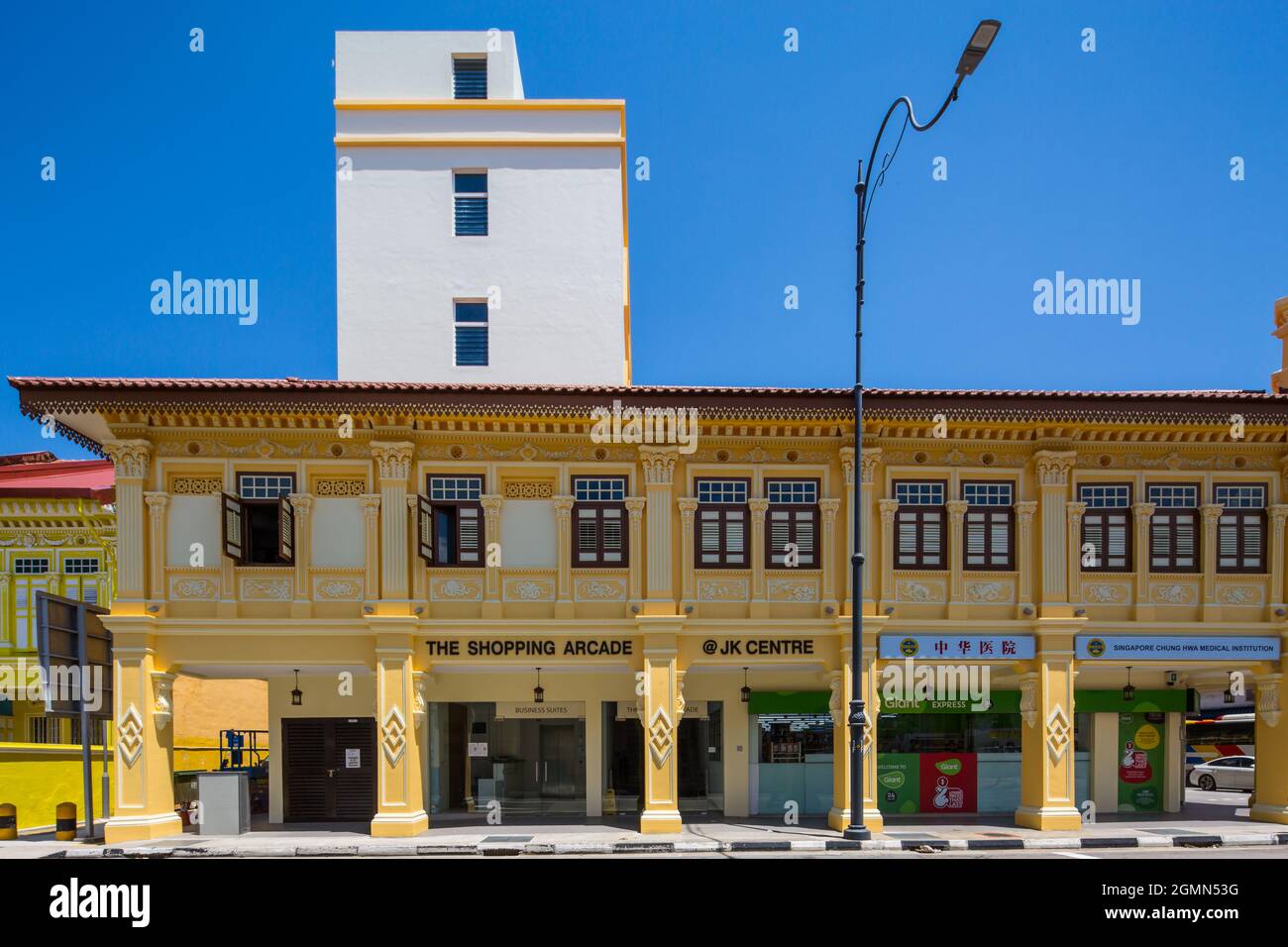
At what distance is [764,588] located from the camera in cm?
1784

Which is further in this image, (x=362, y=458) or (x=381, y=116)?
(x=381, y=116)

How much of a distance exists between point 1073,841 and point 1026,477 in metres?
7.16

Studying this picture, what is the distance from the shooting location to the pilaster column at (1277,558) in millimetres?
18031

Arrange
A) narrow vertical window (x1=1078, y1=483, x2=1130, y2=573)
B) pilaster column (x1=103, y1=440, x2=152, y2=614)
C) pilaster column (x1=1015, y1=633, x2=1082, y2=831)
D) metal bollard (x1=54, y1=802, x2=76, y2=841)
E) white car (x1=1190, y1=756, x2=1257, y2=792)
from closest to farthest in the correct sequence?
metal bollard (x1=54, y1=802, x2=76, y2=841), pilaster column (x1=103, y1=440, x2=152, y2=614), pilaster column (x1=1015, y1=633, x2=1082, y2=831), narrow vertical window (x1=1078, y1=483, x2=1130, y2=573), white car (x1=1190, y1=756, x2=1257, y2=792)

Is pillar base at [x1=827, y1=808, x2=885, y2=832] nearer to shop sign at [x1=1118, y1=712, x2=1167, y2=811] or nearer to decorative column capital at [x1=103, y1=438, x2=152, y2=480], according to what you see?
shop sign at [x1=1118, y1=712, x2=1167, y2=811]

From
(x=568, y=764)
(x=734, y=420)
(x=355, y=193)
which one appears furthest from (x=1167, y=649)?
(x=355, y=193)

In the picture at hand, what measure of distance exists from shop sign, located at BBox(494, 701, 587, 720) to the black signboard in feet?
25.9

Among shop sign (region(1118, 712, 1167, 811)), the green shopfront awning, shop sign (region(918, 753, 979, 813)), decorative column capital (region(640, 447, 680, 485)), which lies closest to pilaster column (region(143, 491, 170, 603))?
decorative column capital (region(640, 447, 680, 485))

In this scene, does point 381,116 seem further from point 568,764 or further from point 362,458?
point 568,764

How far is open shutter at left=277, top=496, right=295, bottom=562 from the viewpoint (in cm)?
1688

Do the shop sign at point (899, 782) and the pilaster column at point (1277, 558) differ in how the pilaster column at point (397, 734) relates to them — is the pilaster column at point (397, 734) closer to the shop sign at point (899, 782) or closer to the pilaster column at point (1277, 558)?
the shop sign at point (899, 782)

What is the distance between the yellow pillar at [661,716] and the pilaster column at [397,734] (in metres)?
4.60
